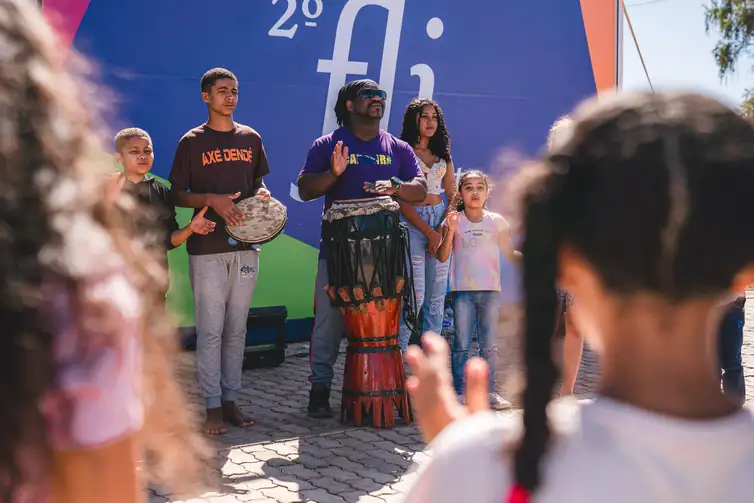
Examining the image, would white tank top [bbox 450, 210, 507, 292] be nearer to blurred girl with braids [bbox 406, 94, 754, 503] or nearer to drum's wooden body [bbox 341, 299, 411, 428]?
drum's wooden body [bbox 341, 299, 411, 428]

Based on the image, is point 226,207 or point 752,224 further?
point 226,207

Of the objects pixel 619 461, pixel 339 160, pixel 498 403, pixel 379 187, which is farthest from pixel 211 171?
pixel 619 461

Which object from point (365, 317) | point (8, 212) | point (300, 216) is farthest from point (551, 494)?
point (300, 216)

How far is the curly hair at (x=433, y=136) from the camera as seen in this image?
19.5 feet

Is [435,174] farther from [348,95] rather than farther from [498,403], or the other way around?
[498,403]

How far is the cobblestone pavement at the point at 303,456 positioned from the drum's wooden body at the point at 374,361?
0.12m

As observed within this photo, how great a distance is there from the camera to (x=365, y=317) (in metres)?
4.67

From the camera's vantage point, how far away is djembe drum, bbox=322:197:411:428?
4641mm

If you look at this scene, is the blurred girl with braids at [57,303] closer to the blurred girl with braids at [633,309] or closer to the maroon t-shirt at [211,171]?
the blurred girl with braids at [633,309]

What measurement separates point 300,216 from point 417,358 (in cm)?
562

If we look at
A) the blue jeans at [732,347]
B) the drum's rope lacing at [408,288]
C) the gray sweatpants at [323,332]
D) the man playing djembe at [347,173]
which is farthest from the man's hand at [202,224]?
the blue jeans at [732,347]

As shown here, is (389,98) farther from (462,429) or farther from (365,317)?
(462,429)

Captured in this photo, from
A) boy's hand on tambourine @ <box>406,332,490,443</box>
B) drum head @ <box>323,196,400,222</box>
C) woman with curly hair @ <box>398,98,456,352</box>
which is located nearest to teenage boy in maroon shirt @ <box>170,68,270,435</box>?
drum head @ <box>323,196,400,222</box>

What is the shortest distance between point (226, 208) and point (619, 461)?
12.4ft
